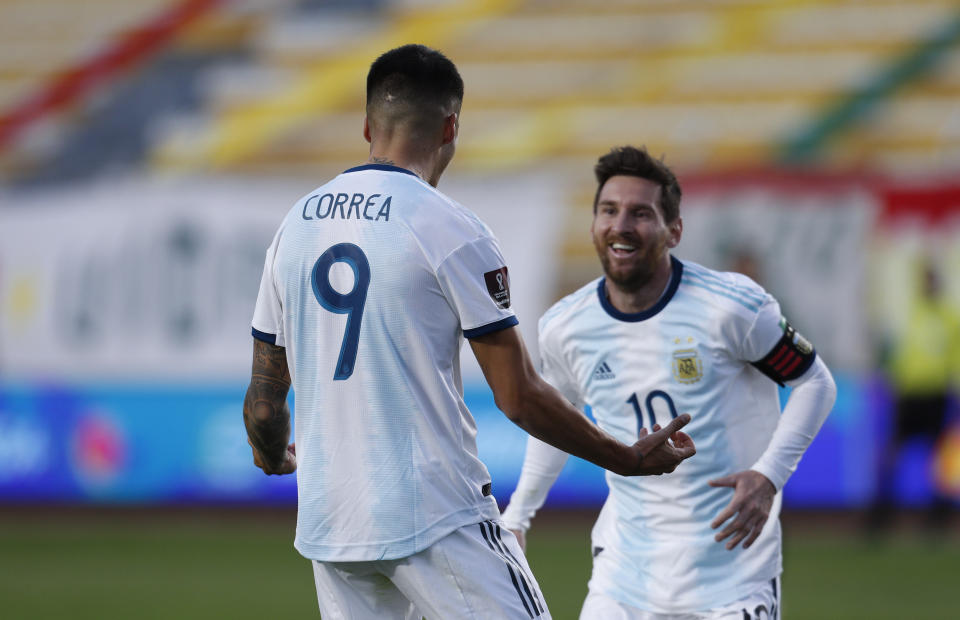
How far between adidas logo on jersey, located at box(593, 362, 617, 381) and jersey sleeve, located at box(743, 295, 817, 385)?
43 centimetres

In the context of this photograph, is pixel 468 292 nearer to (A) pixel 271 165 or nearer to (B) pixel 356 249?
(B) pixel 356 249

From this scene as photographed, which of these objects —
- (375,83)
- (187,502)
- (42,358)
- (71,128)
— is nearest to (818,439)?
(187,502)

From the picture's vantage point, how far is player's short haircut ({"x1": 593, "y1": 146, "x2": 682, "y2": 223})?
439cm

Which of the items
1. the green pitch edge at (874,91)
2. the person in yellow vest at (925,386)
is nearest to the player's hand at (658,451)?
the person in yellow vest at (925,386)

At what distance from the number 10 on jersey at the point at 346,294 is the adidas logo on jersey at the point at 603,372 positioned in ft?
4.47

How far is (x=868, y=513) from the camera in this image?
35.2 ft

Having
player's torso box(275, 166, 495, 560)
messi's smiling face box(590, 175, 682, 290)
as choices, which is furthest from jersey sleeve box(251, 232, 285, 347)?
messi's smiling face box(590, 175, 682, 290)

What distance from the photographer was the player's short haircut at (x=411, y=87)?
3.34 meters

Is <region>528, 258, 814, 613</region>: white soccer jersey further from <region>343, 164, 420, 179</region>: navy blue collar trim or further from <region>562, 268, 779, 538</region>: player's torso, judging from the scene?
<region>343, 164, 420, 179</region>: navy blue collar trim

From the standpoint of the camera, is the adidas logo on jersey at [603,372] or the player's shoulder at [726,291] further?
the adidas logo on jersey at [603,372]

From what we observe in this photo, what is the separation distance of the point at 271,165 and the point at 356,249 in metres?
11.9

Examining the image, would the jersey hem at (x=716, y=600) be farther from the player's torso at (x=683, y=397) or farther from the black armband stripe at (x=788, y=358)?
the black armband stripe at (x=788, y=358)

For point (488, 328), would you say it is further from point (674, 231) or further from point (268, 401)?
point (674, 231)

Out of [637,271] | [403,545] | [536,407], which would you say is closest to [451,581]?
[403,545]
